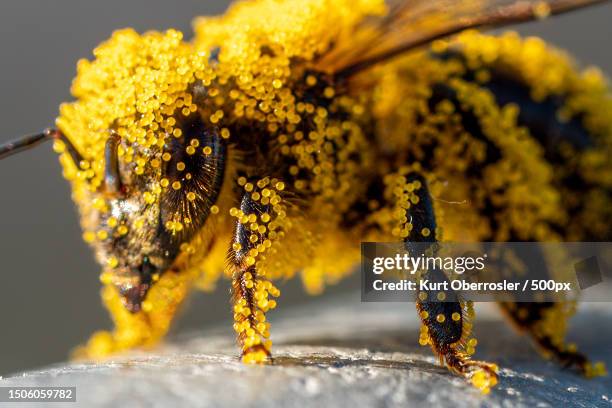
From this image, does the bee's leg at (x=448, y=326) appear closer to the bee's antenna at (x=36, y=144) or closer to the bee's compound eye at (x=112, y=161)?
the bee's compound eye at (x=112, y=161)

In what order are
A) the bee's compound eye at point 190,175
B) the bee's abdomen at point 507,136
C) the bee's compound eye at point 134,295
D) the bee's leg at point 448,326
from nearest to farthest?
the bee's leg at point 448,326
the bee's compound eye at point 190,175
the bee's compound eye at point 134,295
the bee's abdomen at point 507,136

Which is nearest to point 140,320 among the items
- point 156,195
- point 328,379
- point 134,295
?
point 134,295

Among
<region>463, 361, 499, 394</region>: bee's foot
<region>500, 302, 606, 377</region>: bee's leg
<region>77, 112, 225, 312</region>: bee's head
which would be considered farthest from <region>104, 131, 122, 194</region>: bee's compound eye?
<region>500, 302, 606, 377</region>: bee's leg

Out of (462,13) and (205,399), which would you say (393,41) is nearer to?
(462,13)

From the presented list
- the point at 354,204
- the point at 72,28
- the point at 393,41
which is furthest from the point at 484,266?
the point at 72,28

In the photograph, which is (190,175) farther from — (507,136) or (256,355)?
(507,136)

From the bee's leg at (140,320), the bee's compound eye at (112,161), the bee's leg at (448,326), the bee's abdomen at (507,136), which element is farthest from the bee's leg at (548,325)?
the bee's compound eye at (112,161)
